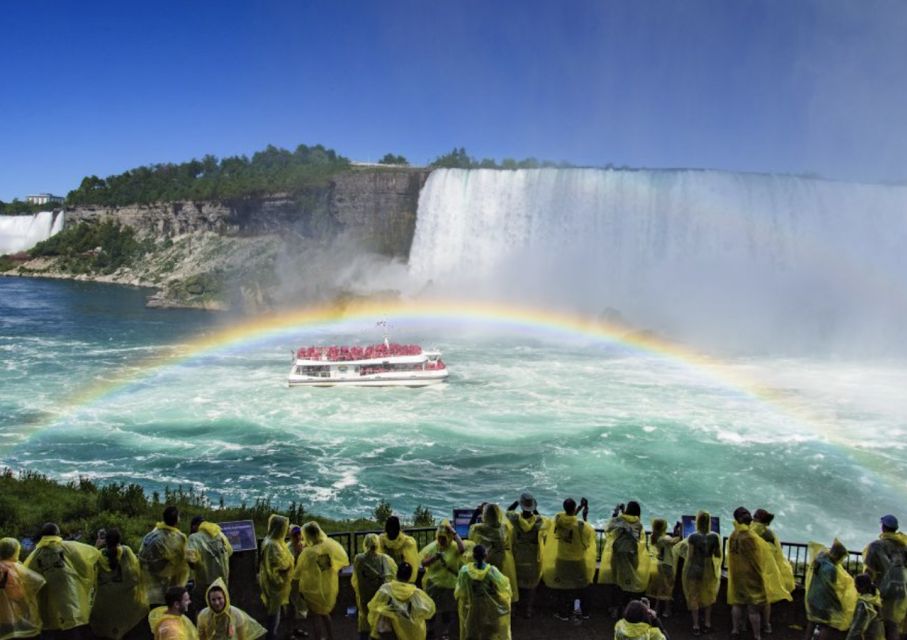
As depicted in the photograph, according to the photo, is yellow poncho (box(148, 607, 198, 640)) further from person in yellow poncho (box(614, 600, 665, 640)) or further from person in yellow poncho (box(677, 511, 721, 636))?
person in yellow poncho (box(677, 511, 721, 636))

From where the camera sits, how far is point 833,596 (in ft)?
21.0

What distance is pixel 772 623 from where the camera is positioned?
7.44 m

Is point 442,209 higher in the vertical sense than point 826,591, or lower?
higher

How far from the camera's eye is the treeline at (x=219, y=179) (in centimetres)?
7975

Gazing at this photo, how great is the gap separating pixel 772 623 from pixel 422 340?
1457 inches

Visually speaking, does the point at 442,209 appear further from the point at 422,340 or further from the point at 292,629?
the point at 292,629

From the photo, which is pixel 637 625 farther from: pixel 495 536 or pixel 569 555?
pixel 569 555

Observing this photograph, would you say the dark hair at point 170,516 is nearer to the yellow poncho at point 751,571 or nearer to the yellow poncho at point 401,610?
the yellow poncho at point 401,610

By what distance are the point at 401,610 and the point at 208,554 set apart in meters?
2.16

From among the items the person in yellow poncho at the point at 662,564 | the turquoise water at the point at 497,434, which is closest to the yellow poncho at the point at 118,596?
the person in yellow poncho at the point at 662,564

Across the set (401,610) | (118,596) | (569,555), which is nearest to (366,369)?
(569,555)

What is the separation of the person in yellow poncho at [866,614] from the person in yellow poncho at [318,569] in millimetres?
4229

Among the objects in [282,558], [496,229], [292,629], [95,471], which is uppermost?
[496,229]

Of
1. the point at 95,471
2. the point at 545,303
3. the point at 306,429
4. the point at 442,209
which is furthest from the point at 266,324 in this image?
the point at 95,471
